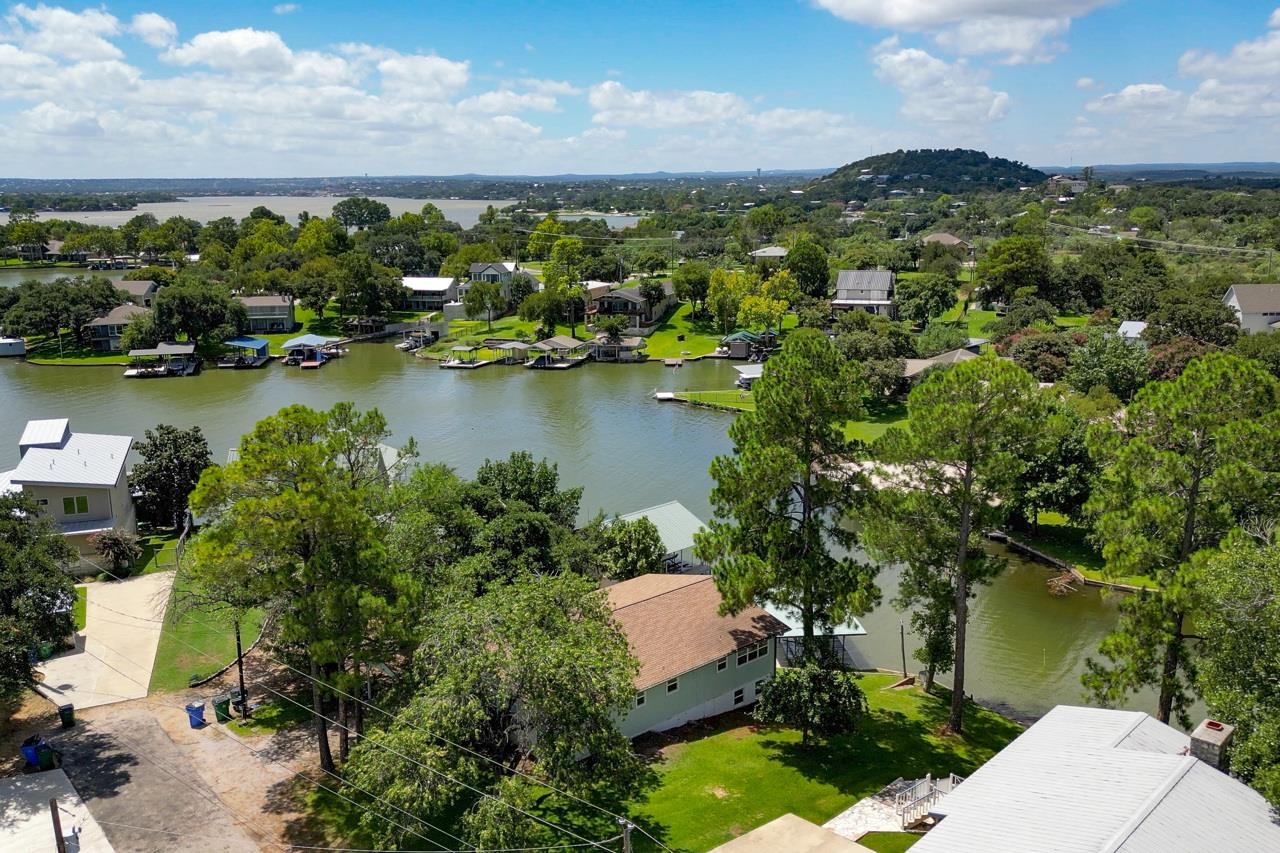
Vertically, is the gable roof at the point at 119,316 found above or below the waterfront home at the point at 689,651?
above

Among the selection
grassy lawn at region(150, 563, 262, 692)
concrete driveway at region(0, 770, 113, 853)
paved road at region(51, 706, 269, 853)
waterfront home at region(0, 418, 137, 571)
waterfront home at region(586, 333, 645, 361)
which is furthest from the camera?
waterfront home at region(586, 333, 645, 361)

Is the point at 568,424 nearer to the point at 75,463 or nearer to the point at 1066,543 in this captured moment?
the point at 75,463

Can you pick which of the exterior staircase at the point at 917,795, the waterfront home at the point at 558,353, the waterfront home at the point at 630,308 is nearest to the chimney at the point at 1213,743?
the exterior staircase at the point at 917,795

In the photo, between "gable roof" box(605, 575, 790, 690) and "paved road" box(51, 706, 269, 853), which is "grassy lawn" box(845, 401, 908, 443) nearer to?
"gable roof" box(605, 575, 790, 690)

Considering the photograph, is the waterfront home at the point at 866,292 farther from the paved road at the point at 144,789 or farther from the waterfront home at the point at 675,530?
the paved road at the point at 144,789

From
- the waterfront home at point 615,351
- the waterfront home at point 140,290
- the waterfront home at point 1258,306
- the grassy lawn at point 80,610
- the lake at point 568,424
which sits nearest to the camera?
the grassy lawn at point 80,610

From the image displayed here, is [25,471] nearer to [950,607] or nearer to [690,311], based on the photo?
[950,607]

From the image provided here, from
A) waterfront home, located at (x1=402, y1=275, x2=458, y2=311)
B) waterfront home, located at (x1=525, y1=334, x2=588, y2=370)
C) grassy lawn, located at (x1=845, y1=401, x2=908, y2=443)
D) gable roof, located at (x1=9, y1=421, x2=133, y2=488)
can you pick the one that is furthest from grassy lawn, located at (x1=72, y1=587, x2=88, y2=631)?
waterfront home, located at (x1=402, y1=275, x2=458, y2=311)

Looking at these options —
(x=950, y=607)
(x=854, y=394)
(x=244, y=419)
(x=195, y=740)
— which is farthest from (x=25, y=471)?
(x=950, y=607)
